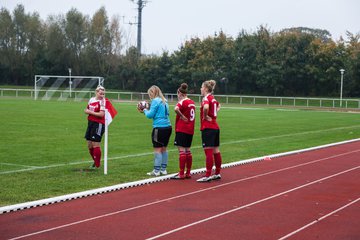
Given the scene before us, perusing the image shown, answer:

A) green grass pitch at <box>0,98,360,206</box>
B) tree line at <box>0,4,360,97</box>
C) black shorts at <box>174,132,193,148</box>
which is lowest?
green grass pitch at <box>0,98,360,206</box>

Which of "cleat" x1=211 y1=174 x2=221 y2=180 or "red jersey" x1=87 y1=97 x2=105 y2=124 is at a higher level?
"red jersey" x1=87 y1=97 x2=105 y2=124

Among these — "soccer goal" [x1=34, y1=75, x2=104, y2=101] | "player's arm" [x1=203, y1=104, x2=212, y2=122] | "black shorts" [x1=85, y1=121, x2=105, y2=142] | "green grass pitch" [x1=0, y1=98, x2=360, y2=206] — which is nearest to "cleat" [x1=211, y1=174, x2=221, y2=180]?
"player's arm" [x1=203, y1=104, x2=212, y2=122]

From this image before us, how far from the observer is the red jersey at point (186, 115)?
1128 centimetres

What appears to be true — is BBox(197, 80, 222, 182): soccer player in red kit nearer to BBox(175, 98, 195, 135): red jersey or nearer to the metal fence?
BBox(175, 98, 195, 135): red jersey

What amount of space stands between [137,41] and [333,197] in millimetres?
82435

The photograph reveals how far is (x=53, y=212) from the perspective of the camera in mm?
8391

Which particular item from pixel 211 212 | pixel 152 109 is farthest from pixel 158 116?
pixel 211 212

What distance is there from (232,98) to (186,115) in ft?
177

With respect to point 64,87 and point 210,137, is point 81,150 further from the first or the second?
point 64,87

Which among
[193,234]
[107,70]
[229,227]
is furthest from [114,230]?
[107,70]

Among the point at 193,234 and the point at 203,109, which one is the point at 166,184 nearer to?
the point at 203,109

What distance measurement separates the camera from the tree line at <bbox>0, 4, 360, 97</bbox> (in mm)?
67125

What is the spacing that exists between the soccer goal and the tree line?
814 cm

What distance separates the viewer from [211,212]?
852cm
